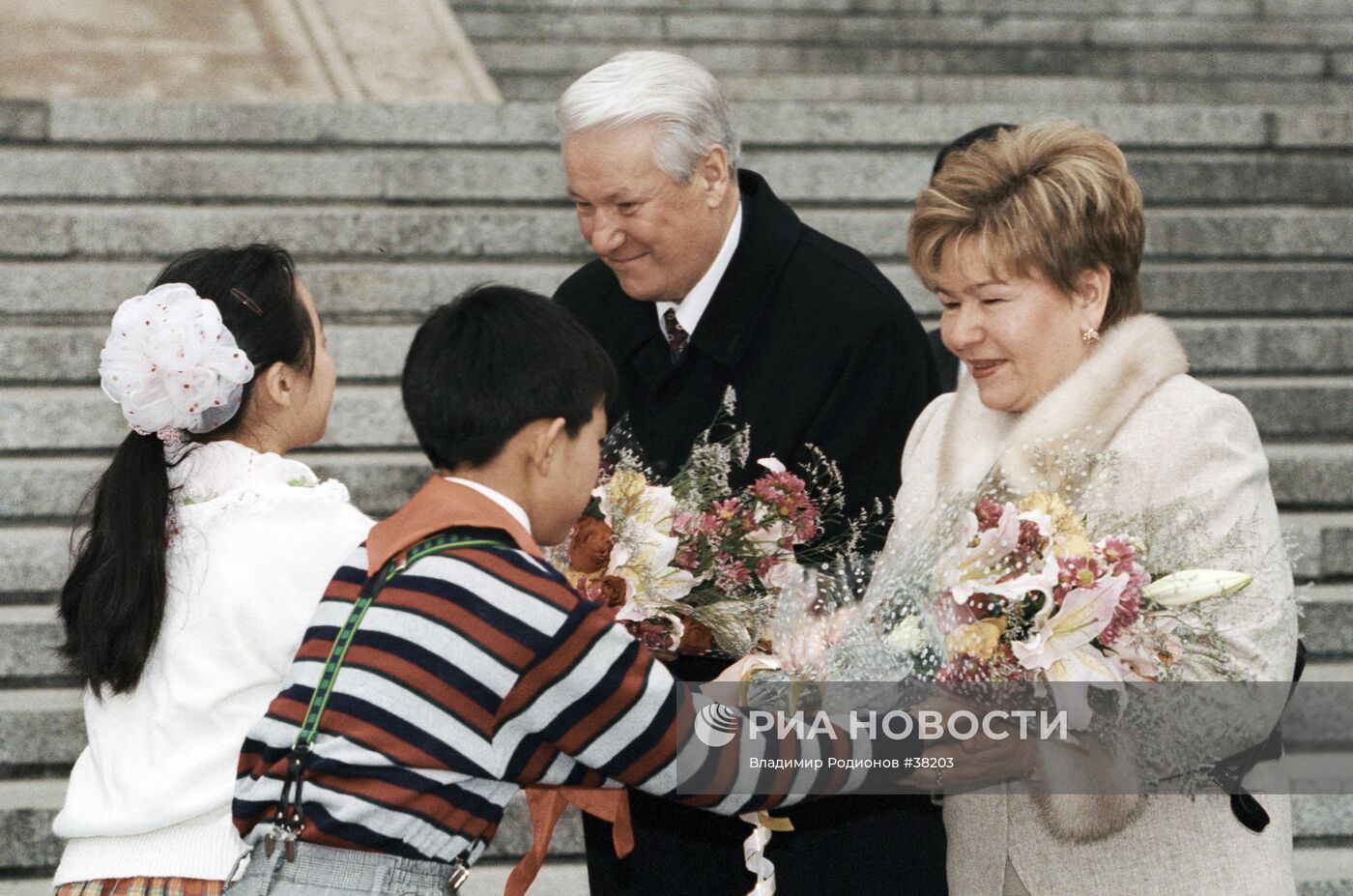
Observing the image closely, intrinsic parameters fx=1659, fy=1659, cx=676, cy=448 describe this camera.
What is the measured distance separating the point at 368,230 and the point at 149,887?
12.2ft

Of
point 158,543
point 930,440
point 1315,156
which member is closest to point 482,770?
point 158,543

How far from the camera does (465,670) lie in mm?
1934

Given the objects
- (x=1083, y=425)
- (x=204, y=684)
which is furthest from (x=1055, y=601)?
(x=204, y=684)

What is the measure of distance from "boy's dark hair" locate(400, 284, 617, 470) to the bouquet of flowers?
55 centimetres

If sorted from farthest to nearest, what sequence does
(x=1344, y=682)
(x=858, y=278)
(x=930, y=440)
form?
(x=1344, y=682) < (x=858, y=278) < (x=930, y=440)

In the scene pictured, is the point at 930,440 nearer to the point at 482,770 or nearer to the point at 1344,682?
the point at 482,770

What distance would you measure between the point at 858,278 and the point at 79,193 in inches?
151

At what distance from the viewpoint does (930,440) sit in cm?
272

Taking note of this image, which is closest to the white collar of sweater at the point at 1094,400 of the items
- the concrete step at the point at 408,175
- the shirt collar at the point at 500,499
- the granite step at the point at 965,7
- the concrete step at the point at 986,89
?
the shirt collar at the point at 500,499

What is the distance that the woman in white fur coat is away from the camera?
2.31 metres

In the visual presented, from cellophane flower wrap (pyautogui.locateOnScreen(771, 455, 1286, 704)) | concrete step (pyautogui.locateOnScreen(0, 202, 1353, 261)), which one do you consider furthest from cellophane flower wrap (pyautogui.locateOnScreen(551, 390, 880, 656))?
concrete step (pyautogui.locateOnScreen(0, 202, 1353, 261))

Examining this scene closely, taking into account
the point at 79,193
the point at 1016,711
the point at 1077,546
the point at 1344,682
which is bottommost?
the point at 1344,682

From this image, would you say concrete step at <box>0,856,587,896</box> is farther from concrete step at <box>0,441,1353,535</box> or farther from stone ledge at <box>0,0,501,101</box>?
Result: stone ledge at <box>0,0,501,101</box>

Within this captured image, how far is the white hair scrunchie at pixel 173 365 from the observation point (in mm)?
2328
